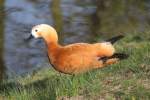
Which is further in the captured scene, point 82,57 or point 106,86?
point 82,57

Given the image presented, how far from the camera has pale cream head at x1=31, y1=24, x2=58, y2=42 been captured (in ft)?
24.5

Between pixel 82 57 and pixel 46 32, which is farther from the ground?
pixel 46 32

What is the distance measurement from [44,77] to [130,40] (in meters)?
3.53

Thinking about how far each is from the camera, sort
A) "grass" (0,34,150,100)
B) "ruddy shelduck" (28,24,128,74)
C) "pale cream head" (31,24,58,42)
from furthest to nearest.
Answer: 1. "pale cream head" (31,24,58,42)
2. "ruddy shelduck" (28,24,128,74)
3. "grass" (0,34,150,100)

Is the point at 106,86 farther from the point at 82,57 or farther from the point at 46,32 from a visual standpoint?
the point at 46,32

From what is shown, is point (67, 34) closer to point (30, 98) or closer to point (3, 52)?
point (3, 52)

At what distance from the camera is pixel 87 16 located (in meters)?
17.2

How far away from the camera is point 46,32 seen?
296 inches

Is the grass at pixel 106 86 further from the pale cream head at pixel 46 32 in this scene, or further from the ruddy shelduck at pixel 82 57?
the pale cream head at pixel 46 32

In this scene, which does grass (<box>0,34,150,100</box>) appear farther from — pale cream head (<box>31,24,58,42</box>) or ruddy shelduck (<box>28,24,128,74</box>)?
pale cream head (<box>31,24,58,42</box>)

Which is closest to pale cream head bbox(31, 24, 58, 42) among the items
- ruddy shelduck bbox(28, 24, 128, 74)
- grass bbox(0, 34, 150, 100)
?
ruddy shelduck bbox(28, 24, 128, 74)

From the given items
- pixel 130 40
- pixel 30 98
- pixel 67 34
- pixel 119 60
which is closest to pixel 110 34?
pixel 67 34

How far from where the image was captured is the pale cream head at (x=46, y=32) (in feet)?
24.5

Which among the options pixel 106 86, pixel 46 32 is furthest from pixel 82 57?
pixel 106 86
